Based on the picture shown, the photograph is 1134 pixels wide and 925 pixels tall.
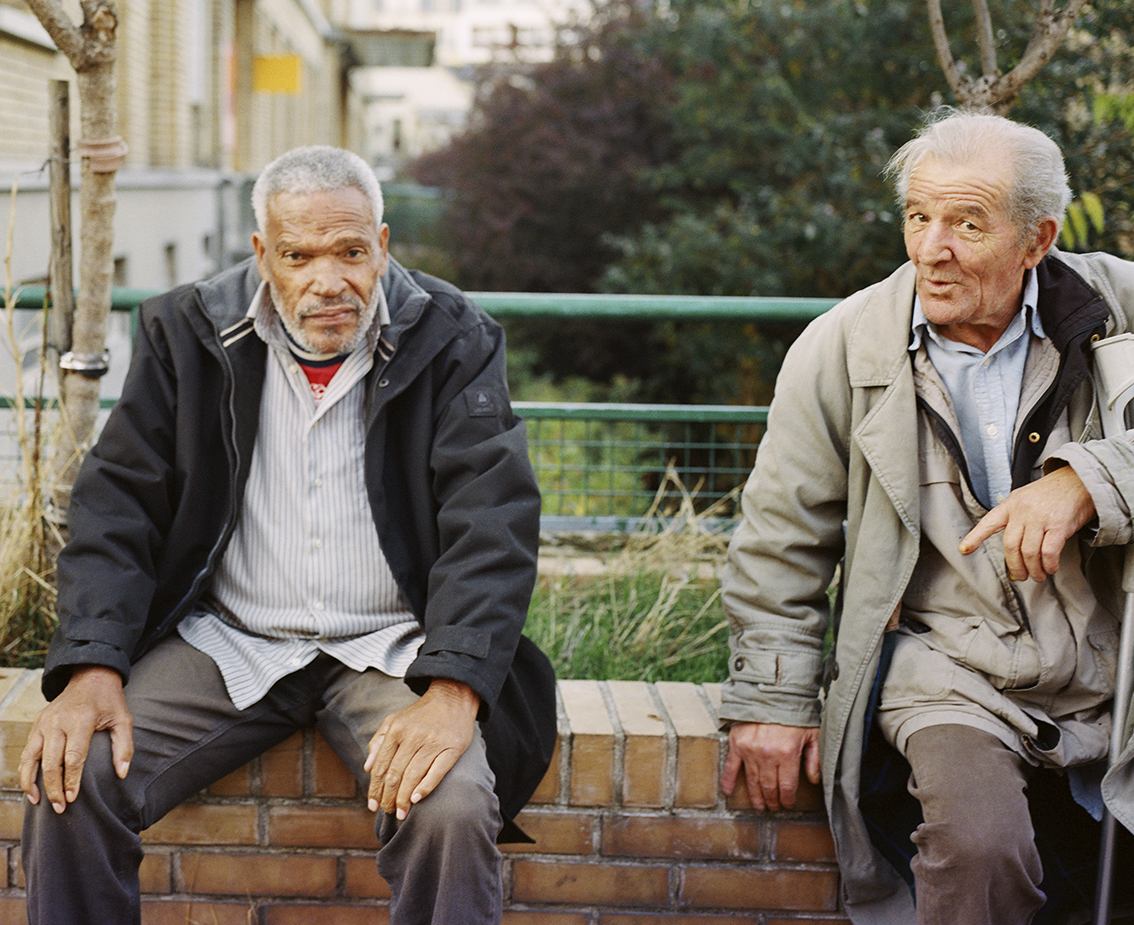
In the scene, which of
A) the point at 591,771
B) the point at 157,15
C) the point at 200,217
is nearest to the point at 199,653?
the point at 591,771

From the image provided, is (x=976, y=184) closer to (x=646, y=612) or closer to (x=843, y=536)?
(x=843, y=536)

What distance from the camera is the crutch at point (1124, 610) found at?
2.18 m

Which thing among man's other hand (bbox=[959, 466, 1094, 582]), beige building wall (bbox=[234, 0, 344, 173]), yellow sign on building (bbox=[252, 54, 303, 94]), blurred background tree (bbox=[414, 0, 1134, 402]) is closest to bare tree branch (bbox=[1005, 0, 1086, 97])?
blurred background tree (bbox=[414, 0, 1134, 402])

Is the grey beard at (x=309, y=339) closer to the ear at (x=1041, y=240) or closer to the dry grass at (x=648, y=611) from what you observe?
the dry grass at (x=648, y=611)

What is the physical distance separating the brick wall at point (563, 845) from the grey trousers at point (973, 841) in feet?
1.18

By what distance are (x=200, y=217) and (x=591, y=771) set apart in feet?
41.2

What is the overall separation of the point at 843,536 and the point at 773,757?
0.46m

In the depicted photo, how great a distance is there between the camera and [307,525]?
2.44m

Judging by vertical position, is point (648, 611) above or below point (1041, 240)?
below

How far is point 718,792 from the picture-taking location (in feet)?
8.13

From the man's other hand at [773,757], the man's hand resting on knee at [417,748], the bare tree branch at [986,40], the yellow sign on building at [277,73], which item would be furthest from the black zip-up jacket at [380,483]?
the yellow sign on building at [277,73]

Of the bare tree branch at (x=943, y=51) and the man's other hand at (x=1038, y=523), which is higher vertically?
the bare tree branch at (x=943, y=51)

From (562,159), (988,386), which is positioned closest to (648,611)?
(988,386)

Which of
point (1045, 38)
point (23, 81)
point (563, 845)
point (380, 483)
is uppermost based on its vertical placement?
point (23, 81)
